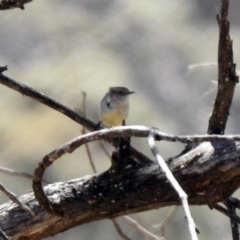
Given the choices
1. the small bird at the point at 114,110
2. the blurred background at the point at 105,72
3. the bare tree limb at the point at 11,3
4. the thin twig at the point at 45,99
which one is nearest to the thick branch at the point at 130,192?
the thin twig at the point at 45,99

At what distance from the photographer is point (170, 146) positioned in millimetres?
6746

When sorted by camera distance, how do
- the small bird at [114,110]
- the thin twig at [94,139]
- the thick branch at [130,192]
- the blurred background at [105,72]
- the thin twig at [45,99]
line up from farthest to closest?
the blurred background at [105,72]
the small bird at [114,110]
the thin twig at [45,99]
the thick branch at [130,192]
the thin twig at [94,139]

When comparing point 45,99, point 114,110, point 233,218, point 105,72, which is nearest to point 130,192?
point 233,218

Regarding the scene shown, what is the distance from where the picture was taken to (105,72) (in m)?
8.31

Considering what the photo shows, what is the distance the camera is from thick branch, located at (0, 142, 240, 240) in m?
1.90

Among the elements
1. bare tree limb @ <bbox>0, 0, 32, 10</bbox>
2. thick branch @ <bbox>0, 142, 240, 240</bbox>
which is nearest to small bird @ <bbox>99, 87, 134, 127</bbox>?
thick branch @ <bbox>0, 142, 240, 240</bbox>

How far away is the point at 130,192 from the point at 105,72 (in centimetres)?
638

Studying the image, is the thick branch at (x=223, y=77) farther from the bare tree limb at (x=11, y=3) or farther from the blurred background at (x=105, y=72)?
the blurred background at (x=105, y=72)

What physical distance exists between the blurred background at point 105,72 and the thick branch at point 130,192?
4.12 m

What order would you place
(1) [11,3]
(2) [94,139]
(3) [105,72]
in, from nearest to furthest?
(2) [94,139] < (1) [11,3] < (3) [105,72]

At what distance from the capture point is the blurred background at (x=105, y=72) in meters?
6.69

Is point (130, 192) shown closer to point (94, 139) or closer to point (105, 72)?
point (94, 139)

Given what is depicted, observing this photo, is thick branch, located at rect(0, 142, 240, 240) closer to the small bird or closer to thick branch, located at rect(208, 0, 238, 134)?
thick branch, located at rect(208, 0, 238, 134)

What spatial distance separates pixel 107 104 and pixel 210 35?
5.12m
